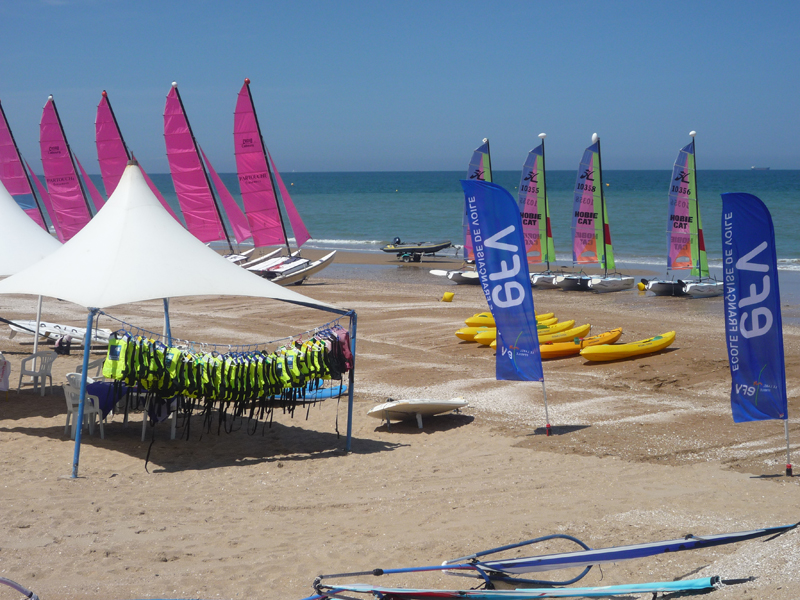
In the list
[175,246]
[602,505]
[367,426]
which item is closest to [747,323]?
[602,505]

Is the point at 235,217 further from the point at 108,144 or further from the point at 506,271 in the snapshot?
the point at 506,271

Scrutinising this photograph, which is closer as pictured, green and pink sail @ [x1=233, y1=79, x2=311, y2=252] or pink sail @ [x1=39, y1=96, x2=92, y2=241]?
green and pink sail @ [x1=233, y1=79, x2=311, y2=252]

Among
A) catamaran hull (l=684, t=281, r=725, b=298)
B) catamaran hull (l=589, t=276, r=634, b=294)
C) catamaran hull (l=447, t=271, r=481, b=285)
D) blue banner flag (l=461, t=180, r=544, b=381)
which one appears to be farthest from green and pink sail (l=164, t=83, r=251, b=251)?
blue banner flag (l=461, t=180, r=544, b=381)

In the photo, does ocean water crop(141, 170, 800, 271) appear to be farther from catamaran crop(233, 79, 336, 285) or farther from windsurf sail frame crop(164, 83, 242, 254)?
windsurf sail frame crop(164, 83, 242, 254)

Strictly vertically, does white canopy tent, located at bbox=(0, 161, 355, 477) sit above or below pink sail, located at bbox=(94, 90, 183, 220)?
below

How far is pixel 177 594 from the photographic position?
476cm

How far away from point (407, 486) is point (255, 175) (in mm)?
20119

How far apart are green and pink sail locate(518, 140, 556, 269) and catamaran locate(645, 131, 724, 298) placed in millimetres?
4160

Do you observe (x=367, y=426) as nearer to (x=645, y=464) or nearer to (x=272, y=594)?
(x=645, y=464)

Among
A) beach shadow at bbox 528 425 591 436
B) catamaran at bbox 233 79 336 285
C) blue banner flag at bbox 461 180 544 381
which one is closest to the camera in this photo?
blue banner flag at bbox 461 180 544 381

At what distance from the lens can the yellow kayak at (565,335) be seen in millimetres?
14125

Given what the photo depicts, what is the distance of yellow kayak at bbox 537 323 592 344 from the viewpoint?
14.1m

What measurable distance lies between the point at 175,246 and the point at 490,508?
15.8 feet

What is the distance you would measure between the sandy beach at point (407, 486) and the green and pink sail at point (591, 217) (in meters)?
11.4
